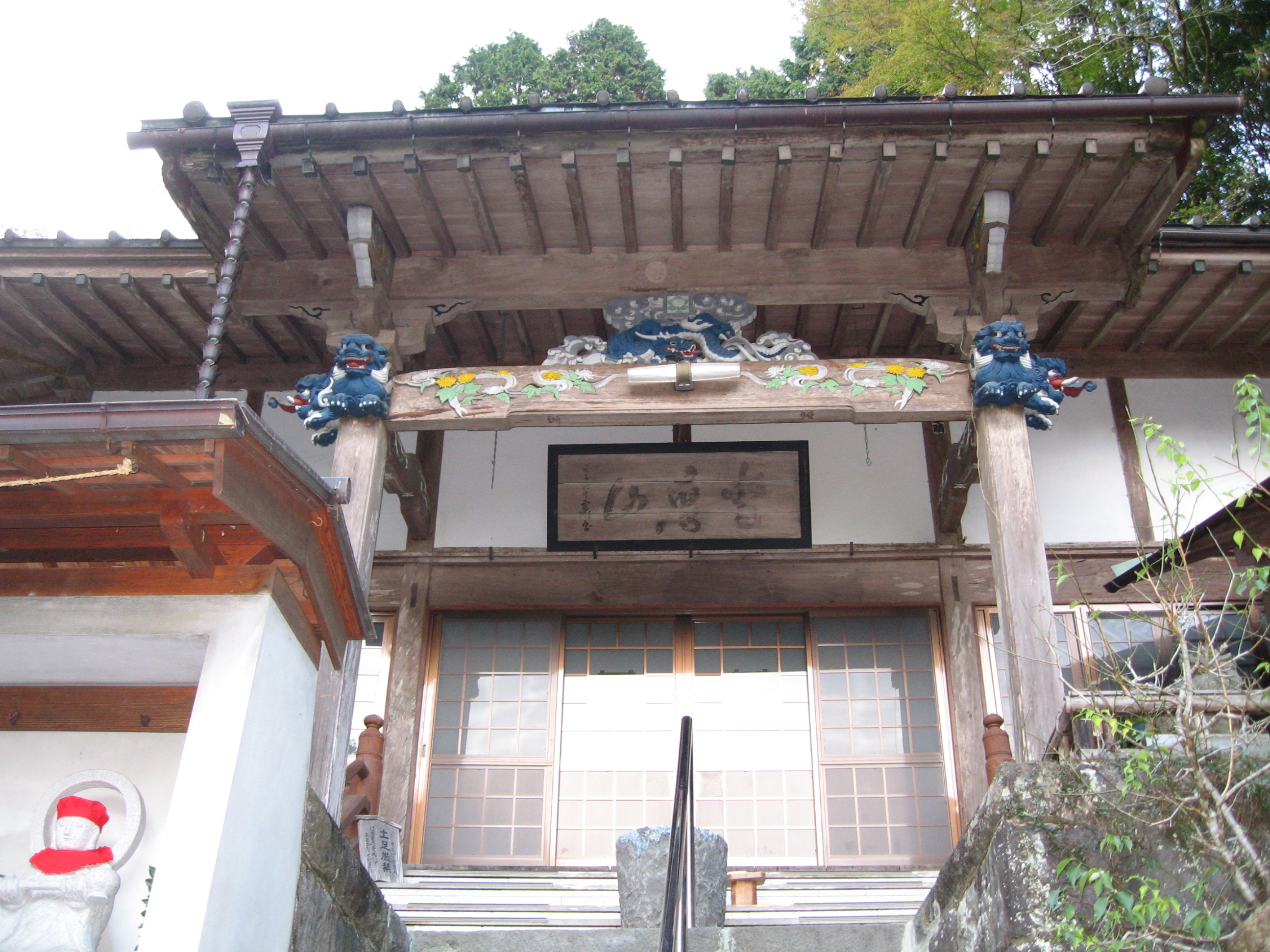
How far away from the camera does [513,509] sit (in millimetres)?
9141

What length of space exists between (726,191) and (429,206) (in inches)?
72.5

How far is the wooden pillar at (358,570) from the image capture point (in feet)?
20.1

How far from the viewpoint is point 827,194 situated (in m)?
7.08

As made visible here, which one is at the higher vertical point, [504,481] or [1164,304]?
[1164,304]

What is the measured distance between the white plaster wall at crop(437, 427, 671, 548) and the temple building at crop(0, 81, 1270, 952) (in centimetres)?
4

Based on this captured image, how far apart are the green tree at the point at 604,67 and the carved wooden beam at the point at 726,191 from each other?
13.7 metres

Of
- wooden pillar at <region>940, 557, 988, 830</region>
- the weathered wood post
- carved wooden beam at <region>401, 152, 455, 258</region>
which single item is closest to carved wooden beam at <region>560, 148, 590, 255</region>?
carved wooden beam at <region>401, 152, 455, 258</region>

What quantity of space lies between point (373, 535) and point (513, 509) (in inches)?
92.9

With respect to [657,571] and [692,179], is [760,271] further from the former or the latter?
[657,571]

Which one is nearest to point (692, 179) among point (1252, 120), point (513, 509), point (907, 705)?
point (513, 509)

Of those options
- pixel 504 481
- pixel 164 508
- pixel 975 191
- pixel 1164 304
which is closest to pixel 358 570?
pixel 164 508

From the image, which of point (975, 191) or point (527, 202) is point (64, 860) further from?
point (975, 191)

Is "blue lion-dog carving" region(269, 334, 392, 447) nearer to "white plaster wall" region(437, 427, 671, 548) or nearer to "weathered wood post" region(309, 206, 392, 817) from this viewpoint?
"weathered wood post" region(309, 206, 392, 817)

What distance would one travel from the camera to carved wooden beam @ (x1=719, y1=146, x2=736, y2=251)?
673cm
